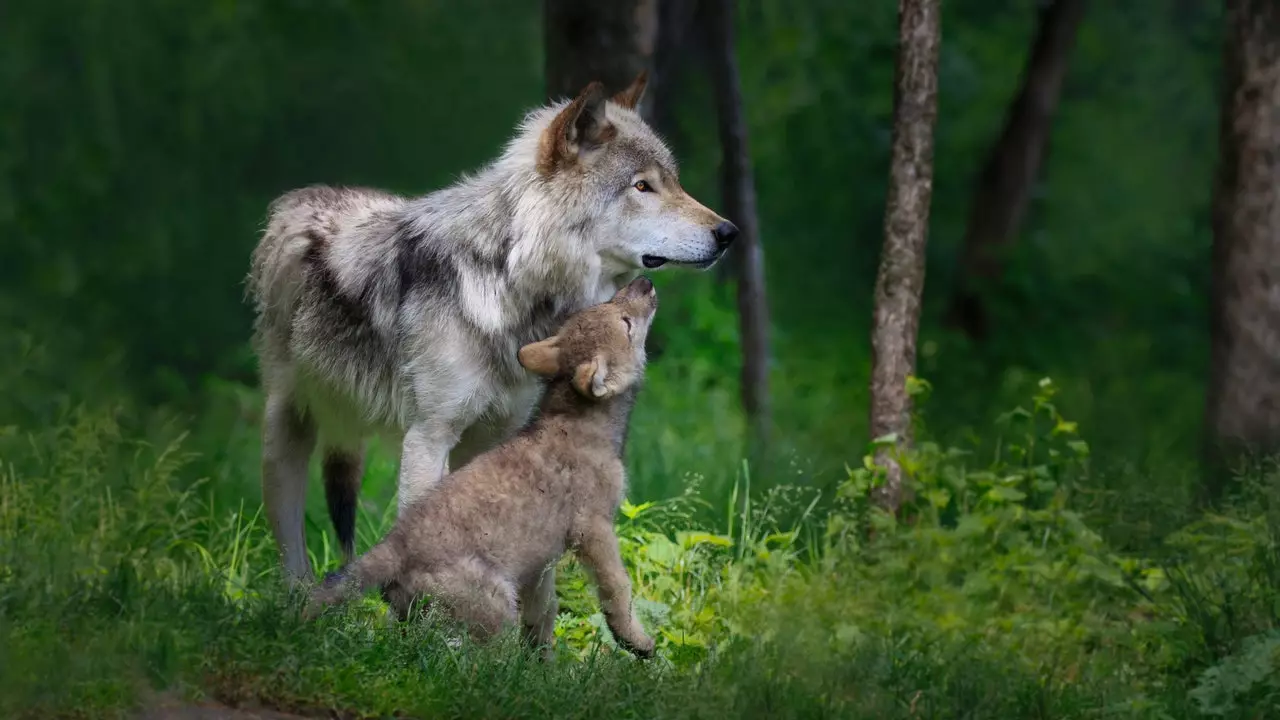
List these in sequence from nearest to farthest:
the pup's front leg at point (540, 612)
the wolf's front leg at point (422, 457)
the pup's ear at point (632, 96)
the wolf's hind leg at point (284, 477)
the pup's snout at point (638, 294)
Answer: the pup's front leg at point (540, 612), the pup's snout at point (638, 294), the wolf's front leg at point (422, 457), the pup's ear at point (632, 96), the wolf's hind leg at point (284, 477)

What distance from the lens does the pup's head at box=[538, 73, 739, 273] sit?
249 inches

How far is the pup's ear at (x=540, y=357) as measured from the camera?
5.79m

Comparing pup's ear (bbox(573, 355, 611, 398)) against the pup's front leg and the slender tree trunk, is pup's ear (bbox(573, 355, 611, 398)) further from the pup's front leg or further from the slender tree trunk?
the slender tree trunk

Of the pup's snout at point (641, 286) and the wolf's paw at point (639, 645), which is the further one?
the pup's snout at point (641, 286)

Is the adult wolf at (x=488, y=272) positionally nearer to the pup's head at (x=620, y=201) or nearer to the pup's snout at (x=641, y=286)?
the pup's head at (x=620, y=201)

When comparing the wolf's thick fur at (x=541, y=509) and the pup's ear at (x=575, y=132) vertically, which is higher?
the pup's ear at (x=575, y=132)

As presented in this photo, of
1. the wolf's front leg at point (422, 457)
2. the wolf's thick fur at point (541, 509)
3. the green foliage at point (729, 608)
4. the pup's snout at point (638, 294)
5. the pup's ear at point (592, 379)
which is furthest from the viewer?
the wolf's front leg at point (422, 457)

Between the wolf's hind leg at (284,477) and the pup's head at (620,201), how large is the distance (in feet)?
6.01

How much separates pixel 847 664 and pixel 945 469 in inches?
88.2

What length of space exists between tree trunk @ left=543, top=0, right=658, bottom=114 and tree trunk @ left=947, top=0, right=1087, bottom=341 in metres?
7.36

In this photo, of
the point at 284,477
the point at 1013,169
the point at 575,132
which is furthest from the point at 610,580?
the point at 1013,169

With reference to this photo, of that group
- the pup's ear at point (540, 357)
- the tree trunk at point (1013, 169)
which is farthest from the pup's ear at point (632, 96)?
the tree trunk at point (1013, 169)

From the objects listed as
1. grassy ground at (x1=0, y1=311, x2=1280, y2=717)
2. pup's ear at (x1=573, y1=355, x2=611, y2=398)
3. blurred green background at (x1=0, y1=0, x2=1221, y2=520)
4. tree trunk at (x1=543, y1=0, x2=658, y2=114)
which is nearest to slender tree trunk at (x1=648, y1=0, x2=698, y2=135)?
blurred green background at (x1=0, y1=0, x2=1221, y2=520)

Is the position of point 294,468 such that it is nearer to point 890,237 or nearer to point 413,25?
point 890,237
